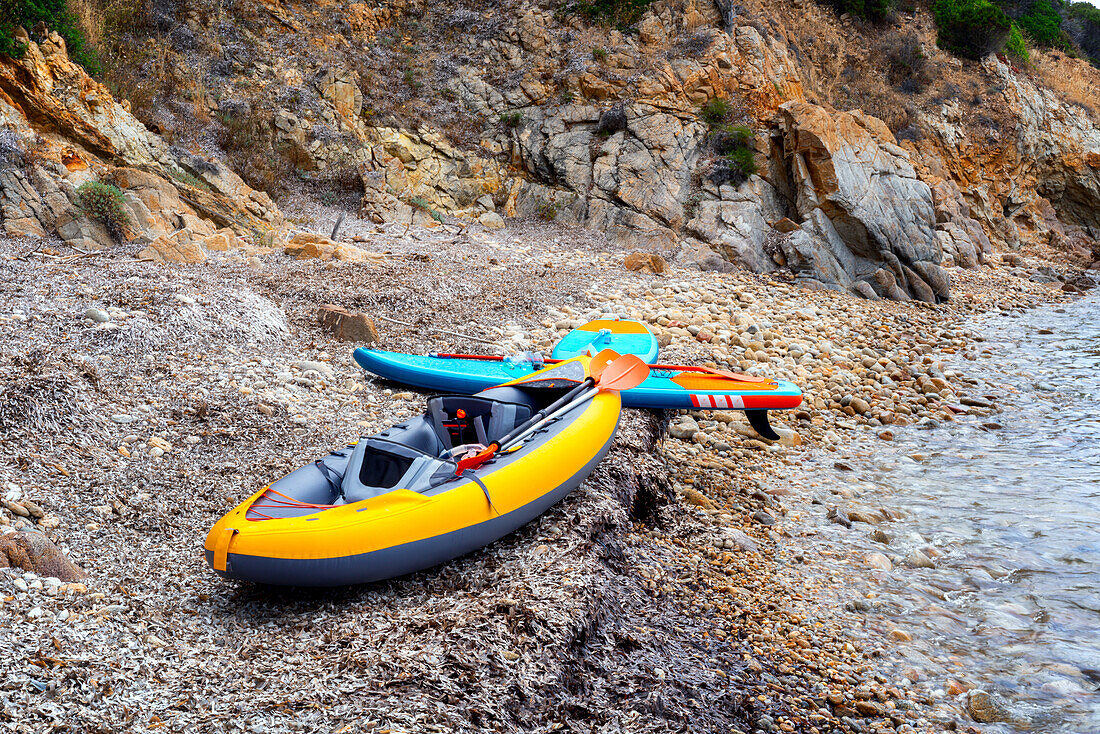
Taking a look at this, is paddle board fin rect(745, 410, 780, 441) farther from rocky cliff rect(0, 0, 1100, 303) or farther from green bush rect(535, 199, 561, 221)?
green bush rect(535, 199, 561, 221)

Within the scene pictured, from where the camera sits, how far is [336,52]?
16.1 metres

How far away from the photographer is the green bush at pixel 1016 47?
2403 centimetres

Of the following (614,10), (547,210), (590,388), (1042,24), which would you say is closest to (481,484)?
(590,388)

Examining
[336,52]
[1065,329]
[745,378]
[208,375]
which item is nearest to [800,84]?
[1065,329]

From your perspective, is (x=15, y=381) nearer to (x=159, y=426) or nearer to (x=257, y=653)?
(x=159, y=426)

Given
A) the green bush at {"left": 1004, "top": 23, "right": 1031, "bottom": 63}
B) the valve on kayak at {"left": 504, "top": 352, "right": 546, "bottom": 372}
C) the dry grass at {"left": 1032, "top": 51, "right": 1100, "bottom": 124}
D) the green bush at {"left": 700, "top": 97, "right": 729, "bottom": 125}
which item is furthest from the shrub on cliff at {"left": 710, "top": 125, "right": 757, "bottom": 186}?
the dry grass at {"left": 1032, "top": 51, "right": 1100, "bottom": 124}

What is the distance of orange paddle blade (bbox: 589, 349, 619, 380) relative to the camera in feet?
17.1

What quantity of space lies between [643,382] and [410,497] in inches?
122

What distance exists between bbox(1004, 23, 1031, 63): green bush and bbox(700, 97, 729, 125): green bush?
15.1 meters

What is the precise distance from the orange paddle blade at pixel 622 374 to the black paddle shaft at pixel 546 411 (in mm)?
101

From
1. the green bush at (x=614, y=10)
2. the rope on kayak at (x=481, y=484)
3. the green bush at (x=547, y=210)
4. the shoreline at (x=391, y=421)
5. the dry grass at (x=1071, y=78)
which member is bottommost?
the shoreline at (x=391, y=421)

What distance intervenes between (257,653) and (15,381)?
316 centimetres

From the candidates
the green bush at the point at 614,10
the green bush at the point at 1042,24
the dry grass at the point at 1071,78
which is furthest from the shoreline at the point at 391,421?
the green bush at the point at 1042,24

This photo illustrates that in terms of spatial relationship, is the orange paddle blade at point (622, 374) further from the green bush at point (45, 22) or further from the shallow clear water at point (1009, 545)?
the green bush at point (45, 22)
